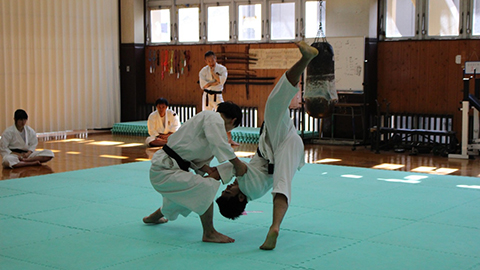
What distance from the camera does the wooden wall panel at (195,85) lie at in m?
10.6

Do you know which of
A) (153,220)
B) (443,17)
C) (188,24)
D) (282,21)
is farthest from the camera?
(188,24)

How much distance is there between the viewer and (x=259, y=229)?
397 cm

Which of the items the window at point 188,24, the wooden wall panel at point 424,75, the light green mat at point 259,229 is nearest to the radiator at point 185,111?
the window at point 188,24

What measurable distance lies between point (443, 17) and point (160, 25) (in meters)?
5.70

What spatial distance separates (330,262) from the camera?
321 centimetres

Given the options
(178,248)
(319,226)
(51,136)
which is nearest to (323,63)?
(319,226)

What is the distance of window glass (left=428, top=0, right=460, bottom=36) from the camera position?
8742 millimetres

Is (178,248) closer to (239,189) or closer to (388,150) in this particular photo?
(239,189)

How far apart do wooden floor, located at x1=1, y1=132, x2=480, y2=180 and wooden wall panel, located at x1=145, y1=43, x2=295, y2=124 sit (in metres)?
1.62

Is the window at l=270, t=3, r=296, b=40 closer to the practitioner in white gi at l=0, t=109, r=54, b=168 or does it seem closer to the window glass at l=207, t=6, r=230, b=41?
the window glass at l=207, t=6, r=230, b=41

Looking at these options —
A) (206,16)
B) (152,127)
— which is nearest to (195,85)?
(206,16)

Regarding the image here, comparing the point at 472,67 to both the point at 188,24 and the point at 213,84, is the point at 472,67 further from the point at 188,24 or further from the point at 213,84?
the point at 188,24

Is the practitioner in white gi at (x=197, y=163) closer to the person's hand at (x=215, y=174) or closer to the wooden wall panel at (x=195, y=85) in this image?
the person's hand at (x=215, y=174)

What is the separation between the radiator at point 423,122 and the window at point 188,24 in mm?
4196
